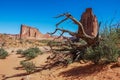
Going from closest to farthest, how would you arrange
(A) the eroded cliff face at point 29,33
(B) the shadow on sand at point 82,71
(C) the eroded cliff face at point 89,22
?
(B) the shadow on sand at point 82,71
(C) the eroded cliff face at point 89,22
(A) the eroded cliff face at point 29,33

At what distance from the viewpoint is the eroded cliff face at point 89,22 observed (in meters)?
28.4

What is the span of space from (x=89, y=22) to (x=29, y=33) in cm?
7049

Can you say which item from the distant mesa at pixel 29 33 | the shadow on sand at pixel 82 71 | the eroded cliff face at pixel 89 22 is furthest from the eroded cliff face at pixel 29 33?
the shadow on sand at pixel 82 71

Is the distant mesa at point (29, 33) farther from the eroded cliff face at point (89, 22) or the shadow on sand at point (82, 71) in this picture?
the shadow on sand at point (82, 71)

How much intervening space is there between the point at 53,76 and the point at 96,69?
2.19 meters

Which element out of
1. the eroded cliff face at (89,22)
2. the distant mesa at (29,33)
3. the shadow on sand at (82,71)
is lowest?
the shadow on sand at (82,71)

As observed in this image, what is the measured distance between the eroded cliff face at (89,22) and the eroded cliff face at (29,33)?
65.0 meters

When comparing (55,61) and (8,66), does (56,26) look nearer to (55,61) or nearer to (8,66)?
(55,61)

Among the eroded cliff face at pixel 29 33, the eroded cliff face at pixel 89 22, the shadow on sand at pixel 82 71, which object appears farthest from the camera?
the eroded cliff face at pixel 29 33

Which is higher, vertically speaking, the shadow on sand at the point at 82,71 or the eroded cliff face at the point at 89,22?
the eroded cliff face at the point at 89,22

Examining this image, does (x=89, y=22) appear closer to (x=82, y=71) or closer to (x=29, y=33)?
(x=82, y=71)

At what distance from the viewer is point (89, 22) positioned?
29.2 meters

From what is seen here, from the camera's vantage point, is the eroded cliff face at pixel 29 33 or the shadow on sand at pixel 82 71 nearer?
the shadow on sand at pixel 82 71

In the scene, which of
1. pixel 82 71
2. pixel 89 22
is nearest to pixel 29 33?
pixel 89 22
